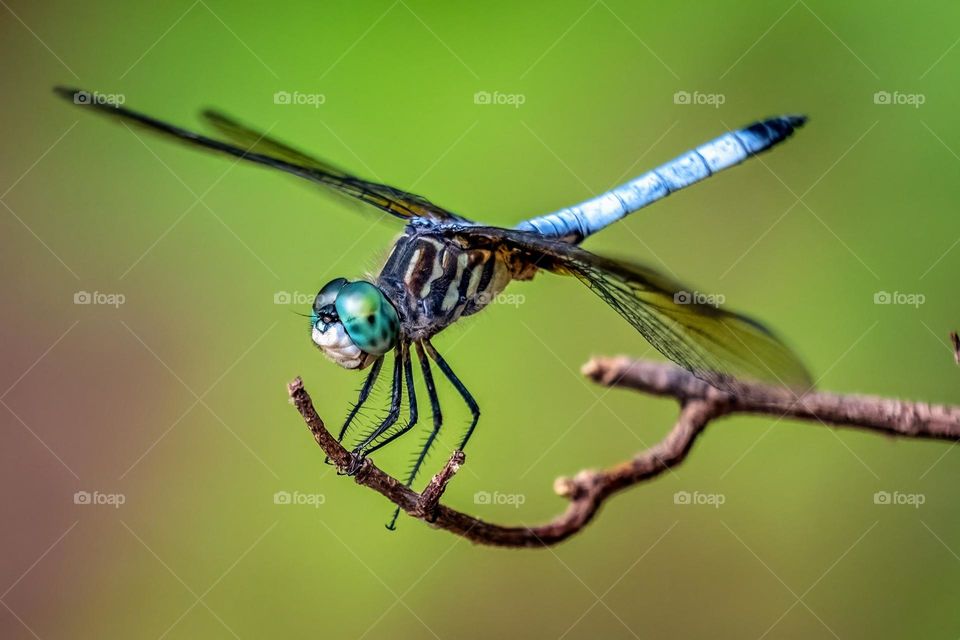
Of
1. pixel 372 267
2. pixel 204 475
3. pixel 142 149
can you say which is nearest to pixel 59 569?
pixel 204 475

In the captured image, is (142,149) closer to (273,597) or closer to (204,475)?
(204,475)

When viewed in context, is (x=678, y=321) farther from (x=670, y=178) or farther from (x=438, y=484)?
(x=670, y=178)

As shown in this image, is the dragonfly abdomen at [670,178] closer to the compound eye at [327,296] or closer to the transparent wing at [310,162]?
the transparent wing at [310,162]

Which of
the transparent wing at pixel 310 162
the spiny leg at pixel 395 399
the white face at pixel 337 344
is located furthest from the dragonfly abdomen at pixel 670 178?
the white face at pixel 337 344

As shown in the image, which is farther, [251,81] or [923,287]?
[251,81]

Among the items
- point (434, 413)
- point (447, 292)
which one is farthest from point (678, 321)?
point (434, 413)

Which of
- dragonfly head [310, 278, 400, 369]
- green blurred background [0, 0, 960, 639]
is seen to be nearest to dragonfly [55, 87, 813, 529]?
dragonfly head [310, 278, 400, 369]
